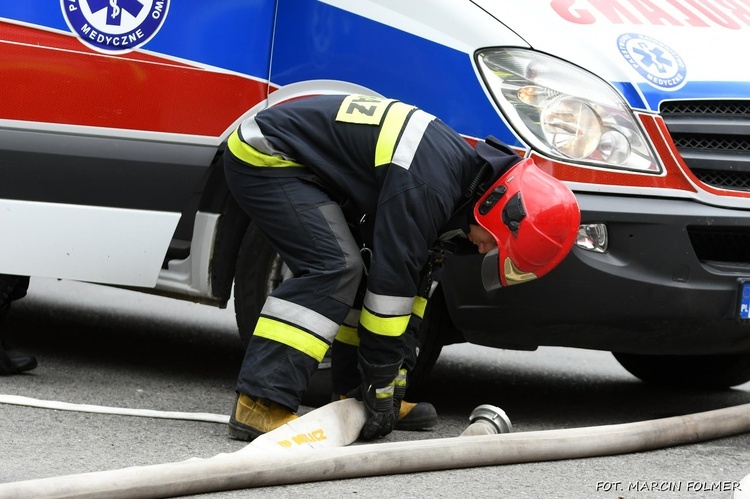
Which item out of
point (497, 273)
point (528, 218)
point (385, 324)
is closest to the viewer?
point (528, 218)

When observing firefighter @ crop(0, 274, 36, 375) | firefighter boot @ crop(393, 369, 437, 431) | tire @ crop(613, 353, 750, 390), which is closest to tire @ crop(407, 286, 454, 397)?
firefighter boot @ crop(393, 369, 437, 431)

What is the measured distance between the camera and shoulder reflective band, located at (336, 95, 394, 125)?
4125 mm

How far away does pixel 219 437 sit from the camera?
4266 mm

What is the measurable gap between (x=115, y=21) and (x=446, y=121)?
1159 mm

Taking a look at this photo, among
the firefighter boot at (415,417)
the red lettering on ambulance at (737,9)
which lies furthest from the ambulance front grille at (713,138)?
the firefighter boot at (415,417)

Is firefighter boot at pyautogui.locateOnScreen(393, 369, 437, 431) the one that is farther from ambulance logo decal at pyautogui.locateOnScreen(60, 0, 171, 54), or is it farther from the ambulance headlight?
ambulance logo decal at pyautogui.locateOnScreen(60, 0, 171, 54)

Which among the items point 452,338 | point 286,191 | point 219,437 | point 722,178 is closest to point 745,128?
point 722,178

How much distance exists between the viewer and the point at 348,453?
12.2 feet

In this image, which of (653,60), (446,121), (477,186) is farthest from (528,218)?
(653,60)

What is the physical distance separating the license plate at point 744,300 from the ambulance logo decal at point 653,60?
69 centimetres

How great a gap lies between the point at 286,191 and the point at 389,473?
97 cm

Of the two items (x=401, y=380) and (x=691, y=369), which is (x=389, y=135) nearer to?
(x=401, y=380)

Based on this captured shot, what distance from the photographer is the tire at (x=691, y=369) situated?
564 centimetres

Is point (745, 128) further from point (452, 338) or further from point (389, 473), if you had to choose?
point (389, 473)
